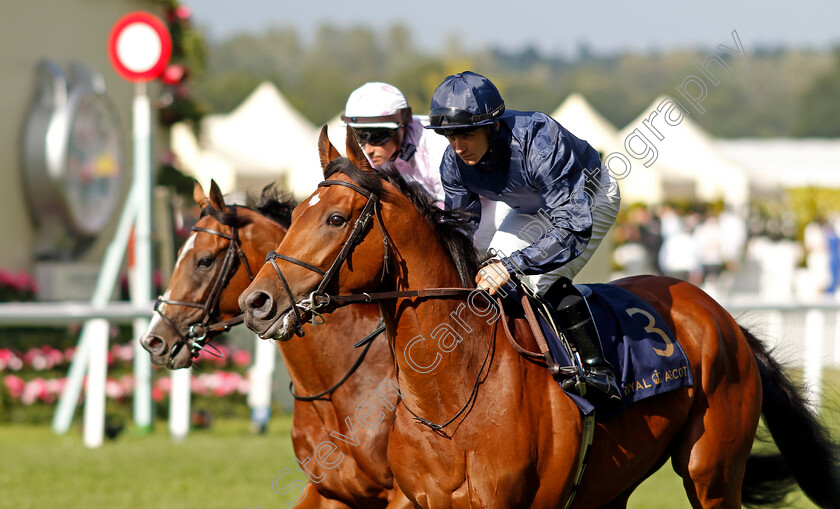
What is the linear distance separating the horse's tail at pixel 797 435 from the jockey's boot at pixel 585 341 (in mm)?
1191

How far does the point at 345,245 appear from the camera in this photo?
10.1ft

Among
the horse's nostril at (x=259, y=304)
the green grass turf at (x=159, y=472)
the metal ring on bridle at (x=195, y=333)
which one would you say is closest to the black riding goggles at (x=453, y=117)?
the horse's nostril at (x=259, y=304)

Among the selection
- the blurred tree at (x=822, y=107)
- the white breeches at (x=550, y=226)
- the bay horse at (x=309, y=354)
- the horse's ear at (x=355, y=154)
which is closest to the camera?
the horse's ear at (x=355, y=154)

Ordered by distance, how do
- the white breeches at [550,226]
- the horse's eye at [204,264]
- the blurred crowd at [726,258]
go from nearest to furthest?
the white breeches at [550,226] < the horse's eye at [204,264] < the blurred crowd at [726,258]

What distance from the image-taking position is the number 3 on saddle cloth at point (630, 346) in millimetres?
3447

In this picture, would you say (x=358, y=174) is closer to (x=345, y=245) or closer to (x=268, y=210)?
(x=345, y=245)

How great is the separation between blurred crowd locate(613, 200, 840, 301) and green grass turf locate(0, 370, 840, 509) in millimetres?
9322

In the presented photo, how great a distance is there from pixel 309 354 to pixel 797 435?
2.21 metres

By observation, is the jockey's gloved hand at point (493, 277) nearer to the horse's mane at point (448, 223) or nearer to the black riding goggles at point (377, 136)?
the horse's mane at point (448, 223)

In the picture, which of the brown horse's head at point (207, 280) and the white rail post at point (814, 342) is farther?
the white rail post at point (814, 342)

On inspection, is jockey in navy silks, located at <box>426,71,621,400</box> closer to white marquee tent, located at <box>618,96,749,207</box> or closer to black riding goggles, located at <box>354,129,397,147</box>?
black riding goggles, located at <box>354,129,397,147</box>

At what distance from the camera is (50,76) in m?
9.79

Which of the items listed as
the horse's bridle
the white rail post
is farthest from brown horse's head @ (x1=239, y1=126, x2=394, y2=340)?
the white rail post

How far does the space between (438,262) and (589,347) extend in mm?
642
